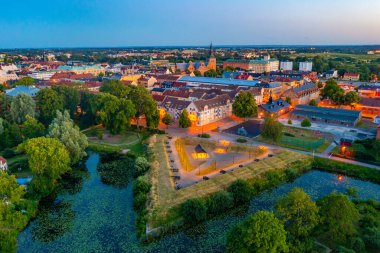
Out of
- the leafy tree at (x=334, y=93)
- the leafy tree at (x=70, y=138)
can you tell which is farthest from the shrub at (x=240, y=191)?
the leafy tree at (x=334, y=93)

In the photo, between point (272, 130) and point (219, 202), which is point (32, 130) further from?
point (272, 130)

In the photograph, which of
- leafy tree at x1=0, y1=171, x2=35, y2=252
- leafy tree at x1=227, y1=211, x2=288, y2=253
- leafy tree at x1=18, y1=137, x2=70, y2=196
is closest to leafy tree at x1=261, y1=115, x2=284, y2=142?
leafy tree at x1=227, y1=211, x2=288, y2=253

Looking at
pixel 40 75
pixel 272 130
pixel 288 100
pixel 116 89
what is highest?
pixel 40 75

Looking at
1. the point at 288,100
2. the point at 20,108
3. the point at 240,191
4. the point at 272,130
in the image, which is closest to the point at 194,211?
the point at 240,191

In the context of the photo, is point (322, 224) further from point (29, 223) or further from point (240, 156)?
point (29, 223)

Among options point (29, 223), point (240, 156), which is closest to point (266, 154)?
point (240, 156)

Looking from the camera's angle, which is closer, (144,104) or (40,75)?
(144,104)
